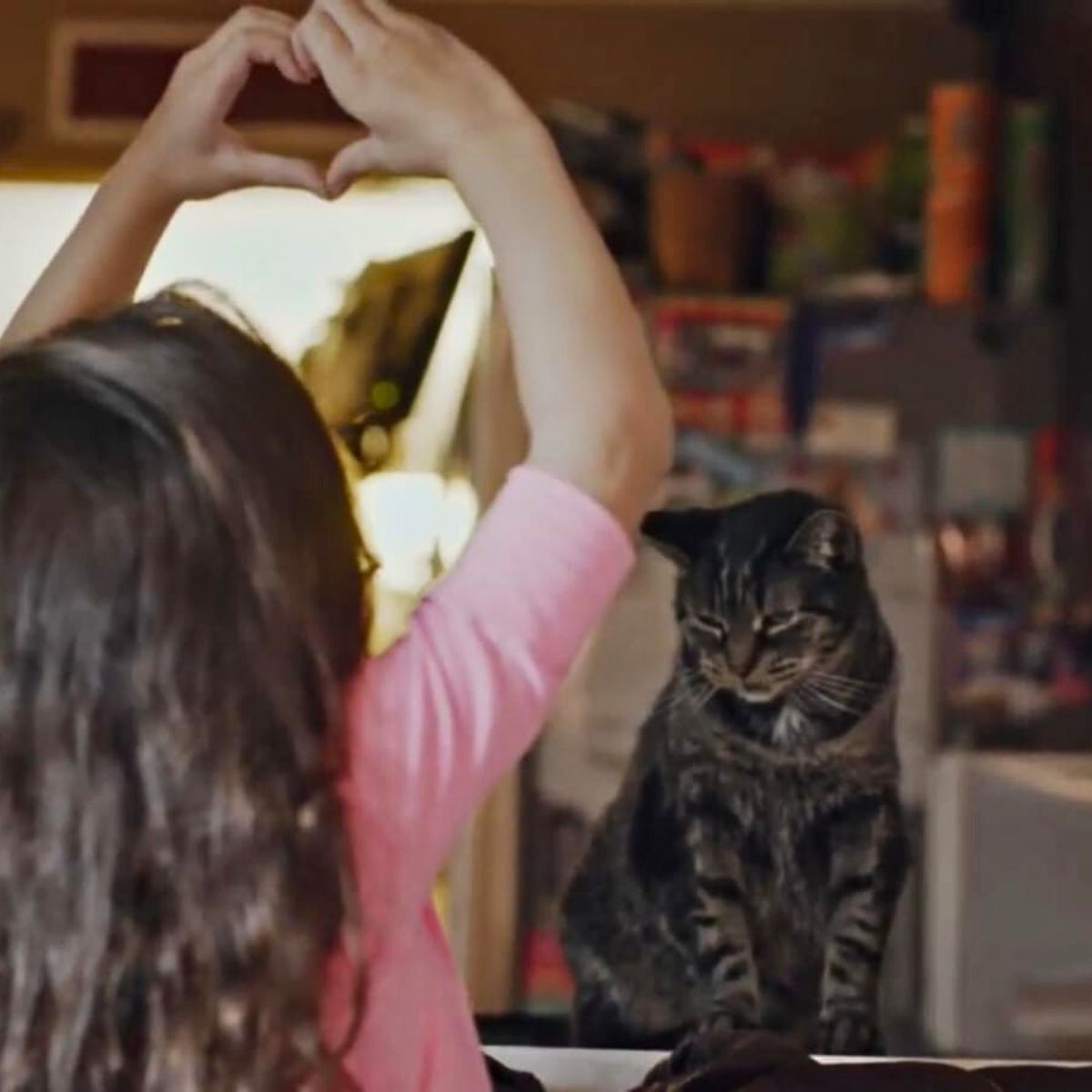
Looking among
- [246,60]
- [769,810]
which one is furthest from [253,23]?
[769,810]

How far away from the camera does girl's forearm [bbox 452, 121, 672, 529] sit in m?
0.70

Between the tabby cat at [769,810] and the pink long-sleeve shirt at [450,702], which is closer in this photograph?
the pink long-sleeve shirt at [450,702]

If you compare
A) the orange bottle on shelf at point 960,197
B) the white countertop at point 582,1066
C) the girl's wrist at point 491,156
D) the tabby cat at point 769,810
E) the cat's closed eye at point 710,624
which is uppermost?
the orange bottle on shelf at point 960,197

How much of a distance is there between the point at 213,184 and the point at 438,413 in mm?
705

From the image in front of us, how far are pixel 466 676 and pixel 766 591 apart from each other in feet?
1.60

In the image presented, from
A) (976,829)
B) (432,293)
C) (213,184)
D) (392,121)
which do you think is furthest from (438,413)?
(392,121)

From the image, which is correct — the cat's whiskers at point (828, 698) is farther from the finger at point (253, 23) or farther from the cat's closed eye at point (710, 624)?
the finger at point (253, 23)

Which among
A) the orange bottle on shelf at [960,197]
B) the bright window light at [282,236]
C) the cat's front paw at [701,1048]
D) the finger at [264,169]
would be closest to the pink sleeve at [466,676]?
the finger at [264,169]

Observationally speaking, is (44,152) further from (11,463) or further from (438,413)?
(11,463)

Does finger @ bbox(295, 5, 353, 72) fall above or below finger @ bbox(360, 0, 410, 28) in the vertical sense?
below

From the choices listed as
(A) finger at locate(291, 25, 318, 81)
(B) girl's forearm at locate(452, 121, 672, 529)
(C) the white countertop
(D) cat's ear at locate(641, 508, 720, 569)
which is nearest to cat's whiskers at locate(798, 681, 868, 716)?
(D) cat's ear at locate(641, 508, 720, 569)

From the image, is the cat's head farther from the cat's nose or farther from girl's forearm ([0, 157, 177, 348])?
girl's forearm ([0, 157, 177, 348])

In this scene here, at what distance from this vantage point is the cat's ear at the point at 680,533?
1.16m

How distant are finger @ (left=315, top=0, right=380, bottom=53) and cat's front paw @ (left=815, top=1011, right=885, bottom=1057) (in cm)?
69
